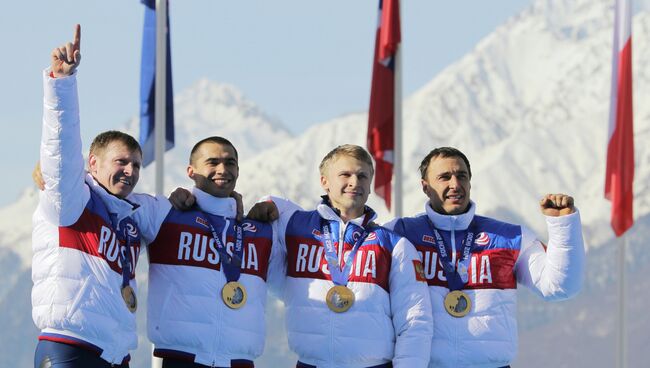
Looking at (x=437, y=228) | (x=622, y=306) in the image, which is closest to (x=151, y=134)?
(x=622, y=306)

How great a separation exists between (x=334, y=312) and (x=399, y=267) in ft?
1.38

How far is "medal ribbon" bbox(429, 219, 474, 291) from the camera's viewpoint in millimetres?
7699

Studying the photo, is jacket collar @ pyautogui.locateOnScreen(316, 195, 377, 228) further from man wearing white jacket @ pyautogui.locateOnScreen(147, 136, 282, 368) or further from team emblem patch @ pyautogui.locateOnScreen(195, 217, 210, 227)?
team emblem patch @ pyautogui.locateOnScreen(195, 217, 210, 227)

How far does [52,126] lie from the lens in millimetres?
6773

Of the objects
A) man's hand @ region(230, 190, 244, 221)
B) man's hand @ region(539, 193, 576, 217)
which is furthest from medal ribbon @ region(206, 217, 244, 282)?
man's hand @ region(539, 193, 576, 217)

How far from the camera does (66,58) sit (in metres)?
6.74

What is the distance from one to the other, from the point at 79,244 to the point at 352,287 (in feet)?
4.83

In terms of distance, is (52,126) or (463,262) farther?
(463,262)

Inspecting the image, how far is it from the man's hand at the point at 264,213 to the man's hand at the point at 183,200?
0.34 m

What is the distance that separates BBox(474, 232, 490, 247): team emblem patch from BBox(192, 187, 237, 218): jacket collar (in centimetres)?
136

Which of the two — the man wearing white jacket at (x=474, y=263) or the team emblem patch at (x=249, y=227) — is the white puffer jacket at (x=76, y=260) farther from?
the man wearing white jacket at (x=474, y=263)

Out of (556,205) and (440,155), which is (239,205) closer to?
(440,155)

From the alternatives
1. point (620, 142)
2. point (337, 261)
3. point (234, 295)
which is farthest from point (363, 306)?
point (620, 142)

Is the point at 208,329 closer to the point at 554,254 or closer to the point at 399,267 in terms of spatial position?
the point at 399,267
